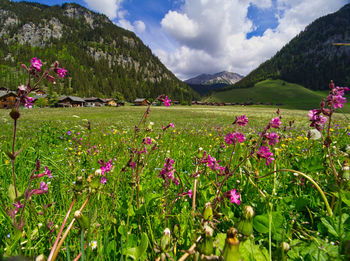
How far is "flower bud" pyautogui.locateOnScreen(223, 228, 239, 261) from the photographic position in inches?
32.5

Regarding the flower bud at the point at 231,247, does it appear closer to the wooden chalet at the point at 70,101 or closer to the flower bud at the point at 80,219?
the flower bud at the point at 80,219

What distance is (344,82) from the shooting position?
6186 inches

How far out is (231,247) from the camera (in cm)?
83

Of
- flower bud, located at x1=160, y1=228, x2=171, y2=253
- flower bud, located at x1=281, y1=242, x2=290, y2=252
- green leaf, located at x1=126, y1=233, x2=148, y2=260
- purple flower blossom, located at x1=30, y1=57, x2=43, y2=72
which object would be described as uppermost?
purple flower blossom, located at x1=30, y1=57, x2=43, y2=72

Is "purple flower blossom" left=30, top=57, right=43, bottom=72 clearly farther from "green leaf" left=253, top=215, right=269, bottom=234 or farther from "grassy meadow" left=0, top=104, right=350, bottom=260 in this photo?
"green leaf" left=253, top=215, right=269, bottom=234

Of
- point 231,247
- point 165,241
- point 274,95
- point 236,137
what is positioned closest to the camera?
point 231,247

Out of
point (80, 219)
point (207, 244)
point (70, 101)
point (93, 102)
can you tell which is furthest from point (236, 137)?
point (93, 102)

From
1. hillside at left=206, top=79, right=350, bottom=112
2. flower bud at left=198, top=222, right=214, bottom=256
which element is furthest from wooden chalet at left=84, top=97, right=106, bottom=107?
flower bud at left=198, top=222, right=214, bottom=256

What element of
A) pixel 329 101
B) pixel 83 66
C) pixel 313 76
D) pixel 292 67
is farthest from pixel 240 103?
pixel 83 66

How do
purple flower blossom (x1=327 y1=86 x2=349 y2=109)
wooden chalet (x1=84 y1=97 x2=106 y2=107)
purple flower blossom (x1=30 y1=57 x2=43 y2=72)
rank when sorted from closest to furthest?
purple flower blossom (x1=30 y1=57 x2=43 y2=72) < purple flower blossom (x1=327 y1=86 x2=349 y2=109) < wooden chalet (x1=84 y1=97 x2=106 y2=107)

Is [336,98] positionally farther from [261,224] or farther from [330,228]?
[261,224]

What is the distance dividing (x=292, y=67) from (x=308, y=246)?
24565 cm

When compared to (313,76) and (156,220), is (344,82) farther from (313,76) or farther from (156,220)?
(156,220)

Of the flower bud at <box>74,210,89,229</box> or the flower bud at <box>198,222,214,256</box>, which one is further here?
the flower bud at <box>74,210,89,229</box>
